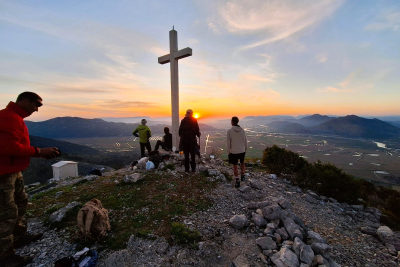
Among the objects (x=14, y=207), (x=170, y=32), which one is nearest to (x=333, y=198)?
(x=14, y=207)

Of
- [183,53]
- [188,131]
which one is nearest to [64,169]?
[188,131]

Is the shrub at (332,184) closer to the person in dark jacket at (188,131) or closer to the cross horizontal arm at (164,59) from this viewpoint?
the person in dark jacket at (188,131)

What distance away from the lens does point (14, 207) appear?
3430 mm

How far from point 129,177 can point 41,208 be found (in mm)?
2834

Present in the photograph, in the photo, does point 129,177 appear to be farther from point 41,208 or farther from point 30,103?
point 30,103

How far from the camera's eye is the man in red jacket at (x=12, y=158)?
126 inches

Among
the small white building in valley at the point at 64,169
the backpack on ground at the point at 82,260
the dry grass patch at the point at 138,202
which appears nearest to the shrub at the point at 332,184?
the dry grass patch at the point at 138,202

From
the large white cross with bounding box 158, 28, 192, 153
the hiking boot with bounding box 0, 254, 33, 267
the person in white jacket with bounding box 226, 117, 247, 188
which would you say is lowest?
the hiking boot with bounding box 0, 254, 33, 267

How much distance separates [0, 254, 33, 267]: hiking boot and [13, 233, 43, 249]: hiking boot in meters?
0.50

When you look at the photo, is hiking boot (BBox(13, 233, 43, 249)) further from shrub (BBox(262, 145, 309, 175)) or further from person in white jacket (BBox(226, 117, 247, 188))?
shrub (BBox(262, 145, 309, 175))

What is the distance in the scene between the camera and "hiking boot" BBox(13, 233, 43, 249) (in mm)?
3922

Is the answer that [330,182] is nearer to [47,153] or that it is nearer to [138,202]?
[138,202]

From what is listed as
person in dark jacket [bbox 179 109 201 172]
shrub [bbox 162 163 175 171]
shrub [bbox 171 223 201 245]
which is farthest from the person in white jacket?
shrub [bbox 171 223 201 245]

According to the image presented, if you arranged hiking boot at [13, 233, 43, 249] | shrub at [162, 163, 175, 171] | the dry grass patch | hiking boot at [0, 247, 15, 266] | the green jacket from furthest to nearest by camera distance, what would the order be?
the green jacket → shrub at [162, 163, 175, 171] → the dry grass patch → hiking boot at [13, 233, 43, 249] → hiking boot at [0, 247, 15, 266]
